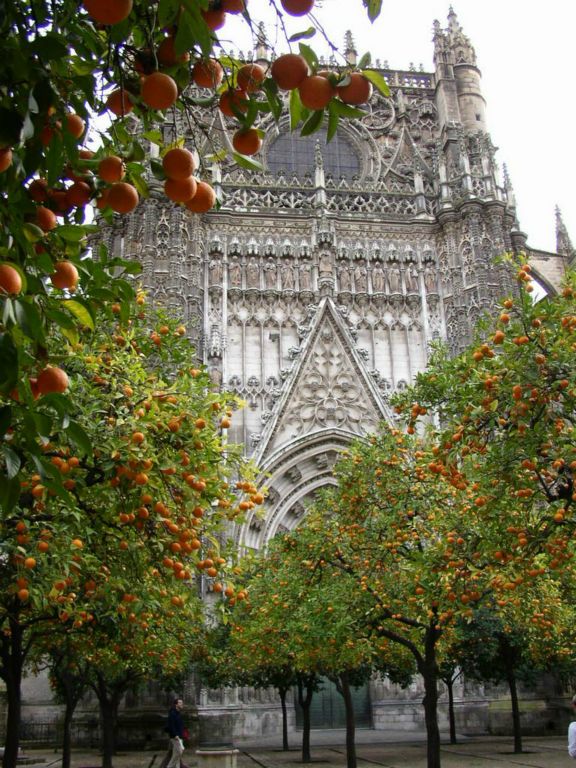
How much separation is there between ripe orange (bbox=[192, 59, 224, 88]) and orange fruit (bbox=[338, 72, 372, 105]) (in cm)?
47

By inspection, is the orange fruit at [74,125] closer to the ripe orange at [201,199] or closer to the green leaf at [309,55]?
the ripe orange at [201,199]

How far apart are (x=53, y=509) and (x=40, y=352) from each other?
13.0 ft

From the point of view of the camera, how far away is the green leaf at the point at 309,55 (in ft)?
7.59

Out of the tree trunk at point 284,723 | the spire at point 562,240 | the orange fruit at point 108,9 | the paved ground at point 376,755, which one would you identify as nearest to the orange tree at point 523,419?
the orange fruit at point 108,9

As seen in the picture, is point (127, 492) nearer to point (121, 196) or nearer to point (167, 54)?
point (121, 196)

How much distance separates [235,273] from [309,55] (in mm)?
25138

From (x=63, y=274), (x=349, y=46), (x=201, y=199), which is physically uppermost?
(x=349, y=46)

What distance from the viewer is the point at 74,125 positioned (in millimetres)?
2639

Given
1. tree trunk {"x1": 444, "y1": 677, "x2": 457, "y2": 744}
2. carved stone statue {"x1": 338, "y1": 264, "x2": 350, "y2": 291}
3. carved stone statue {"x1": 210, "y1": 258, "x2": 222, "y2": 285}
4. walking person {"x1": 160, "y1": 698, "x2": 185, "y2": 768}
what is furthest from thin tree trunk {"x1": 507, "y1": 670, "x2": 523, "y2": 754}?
carved stone statue {"x1": 210, "y1": 258, "x2": 222, "y2": 285}

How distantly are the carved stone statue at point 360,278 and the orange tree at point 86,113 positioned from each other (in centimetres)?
2469

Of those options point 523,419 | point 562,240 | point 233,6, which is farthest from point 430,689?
point 562,240

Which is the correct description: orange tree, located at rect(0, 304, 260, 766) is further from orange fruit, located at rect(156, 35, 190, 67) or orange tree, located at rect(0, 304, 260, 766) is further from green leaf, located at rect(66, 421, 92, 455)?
orange fruit, located at rect(156, 35, 190, 67)

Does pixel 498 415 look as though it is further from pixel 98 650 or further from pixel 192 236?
pixel 192 236

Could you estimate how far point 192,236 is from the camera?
87.4 feet
